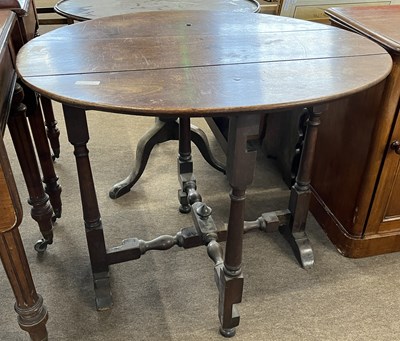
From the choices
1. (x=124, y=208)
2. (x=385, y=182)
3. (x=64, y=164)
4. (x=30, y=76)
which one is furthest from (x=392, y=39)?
(x=64, y=164)

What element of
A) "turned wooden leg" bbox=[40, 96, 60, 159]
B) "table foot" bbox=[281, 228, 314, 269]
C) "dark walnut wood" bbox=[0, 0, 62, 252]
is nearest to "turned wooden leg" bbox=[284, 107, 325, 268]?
"table foot" bbox=[281, 228, 314, 269]

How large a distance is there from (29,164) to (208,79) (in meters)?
0.79

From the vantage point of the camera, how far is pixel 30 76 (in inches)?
37.3

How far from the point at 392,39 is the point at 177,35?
0.65 meters

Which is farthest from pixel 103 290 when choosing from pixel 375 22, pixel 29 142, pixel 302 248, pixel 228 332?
pixel 375 22

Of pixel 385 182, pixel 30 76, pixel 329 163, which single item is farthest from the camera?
pixel 329 163

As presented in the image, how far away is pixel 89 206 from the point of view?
131 cm

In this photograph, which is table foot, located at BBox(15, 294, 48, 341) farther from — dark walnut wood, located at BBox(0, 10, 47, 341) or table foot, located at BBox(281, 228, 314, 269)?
table foot, located at BBox(281, 228, 314, 269)

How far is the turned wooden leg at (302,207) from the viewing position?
4.90 feet

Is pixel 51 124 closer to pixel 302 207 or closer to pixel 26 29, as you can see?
pixel 26 29

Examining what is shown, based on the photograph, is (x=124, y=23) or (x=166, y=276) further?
(x=166, y=276)

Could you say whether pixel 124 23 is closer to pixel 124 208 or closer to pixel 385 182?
A: pixel 124 208

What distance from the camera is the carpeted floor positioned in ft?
4.43

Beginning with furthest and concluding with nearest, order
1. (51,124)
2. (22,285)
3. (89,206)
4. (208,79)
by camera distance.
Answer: (51,124), (89,206), (22,285), (208,79)
